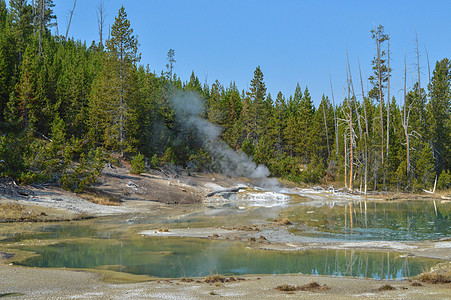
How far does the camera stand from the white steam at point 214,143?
178 feet

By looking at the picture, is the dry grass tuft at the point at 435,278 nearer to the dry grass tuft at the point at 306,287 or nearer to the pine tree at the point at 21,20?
the dry grass tuft at the point at 306,287

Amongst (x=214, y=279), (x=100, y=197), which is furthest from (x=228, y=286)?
(x=100, y=197)

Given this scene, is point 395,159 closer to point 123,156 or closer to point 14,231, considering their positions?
point 123,156

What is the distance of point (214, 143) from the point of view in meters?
56.6

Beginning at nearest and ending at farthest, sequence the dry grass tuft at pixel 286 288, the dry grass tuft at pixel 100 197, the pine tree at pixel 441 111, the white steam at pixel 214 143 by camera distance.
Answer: the dry grass tuft at pixel 286 288 < the dry grass tuft at pixel 100 197 < the white steam at pixel 214 143 < the pine tree at pixel 441 111

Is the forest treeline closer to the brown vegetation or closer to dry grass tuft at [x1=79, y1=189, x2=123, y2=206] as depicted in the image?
dry grass tuft at [x1=79, y1=189, x2=123, y2=206]

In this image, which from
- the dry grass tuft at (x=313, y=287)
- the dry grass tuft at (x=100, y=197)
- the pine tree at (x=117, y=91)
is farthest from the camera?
the pine tree at (x=117, y=91)

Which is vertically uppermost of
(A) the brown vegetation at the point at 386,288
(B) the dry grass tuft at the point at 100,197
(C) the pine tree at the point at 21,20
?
(C) the pine tree at the point at 21,20

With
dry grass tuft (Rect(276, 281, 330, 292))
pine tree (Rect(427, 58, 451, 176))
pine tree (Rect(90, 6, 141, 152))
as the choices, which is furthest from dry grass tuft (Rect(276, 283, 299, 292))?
pine tree (Rect(427, 58, 451, 176))

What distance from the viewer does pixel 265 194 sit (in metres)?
41.7

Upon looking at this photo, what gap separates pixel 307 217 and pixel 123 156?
2553 centimetres

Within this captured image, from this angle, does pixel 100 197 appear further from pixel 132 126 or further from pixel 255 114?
pixel 255 114

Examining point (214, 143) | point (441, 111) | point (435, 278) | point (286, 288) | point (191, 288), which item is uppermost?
point (441, 111)

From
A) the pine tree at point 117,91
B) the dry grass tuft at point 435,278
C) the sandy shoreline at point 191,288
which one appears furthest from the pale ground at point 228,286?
the pine tree at point 117,91
